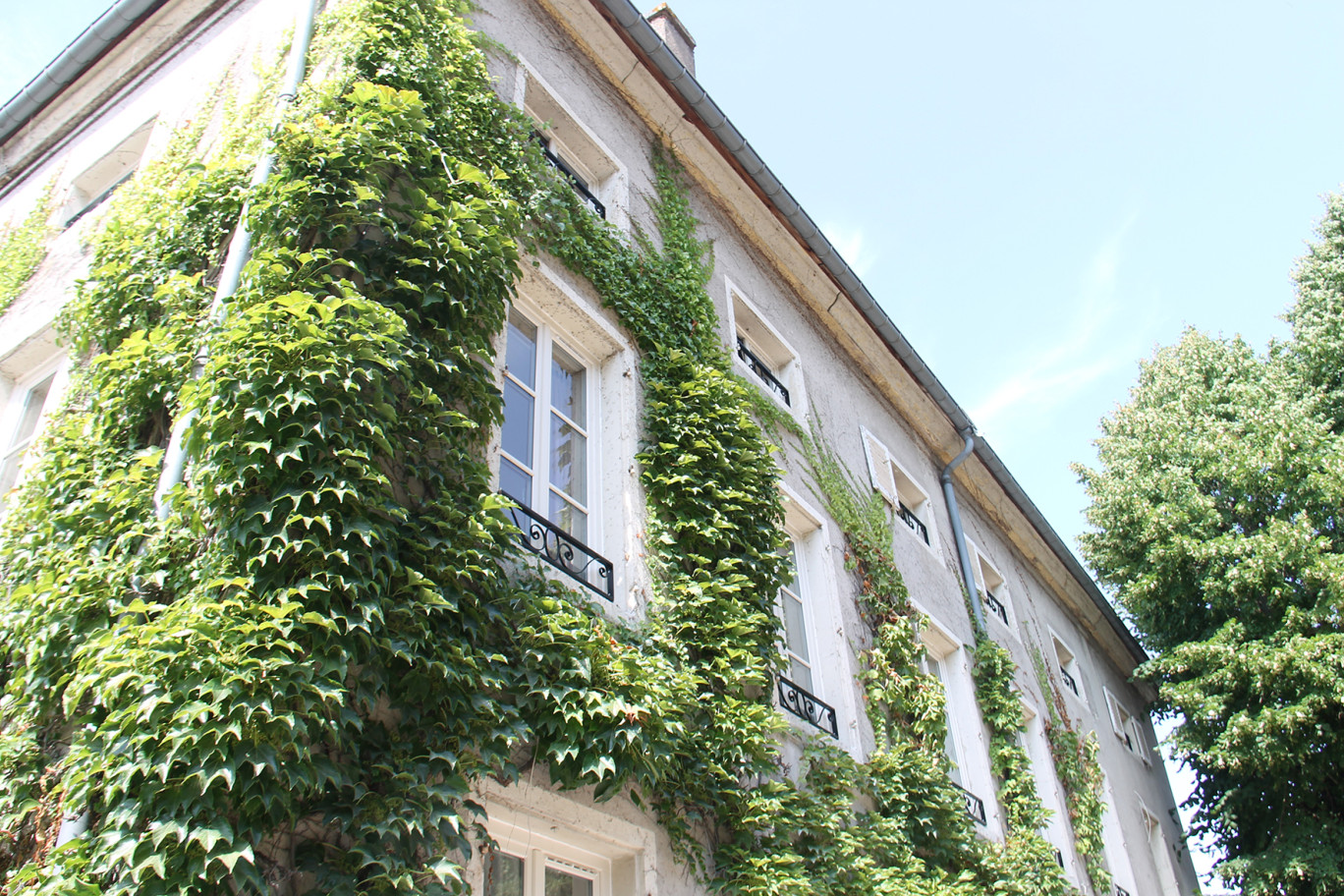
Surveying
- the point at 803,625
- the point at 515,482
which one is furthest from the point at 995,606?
the point at 515,482

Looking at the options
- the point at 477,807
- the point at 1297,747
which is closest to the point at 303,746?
the point at 477,807

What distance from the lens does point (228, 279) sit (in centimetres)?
509

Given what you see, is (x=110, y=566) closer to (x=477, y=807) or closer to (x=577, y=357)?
(x=477, y=807)

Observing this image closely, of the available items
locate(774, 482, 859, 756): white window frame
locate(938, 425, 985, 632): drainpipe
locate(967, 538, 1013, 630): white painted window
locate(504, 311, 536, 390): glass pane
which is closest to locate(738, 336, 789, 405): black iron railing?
locate(774, 482, 859, 756): white window frame

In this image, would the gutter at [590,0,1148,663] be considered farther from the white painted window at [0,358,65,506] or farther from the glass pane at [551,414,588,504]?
the white painted window at [0,358,65,506]

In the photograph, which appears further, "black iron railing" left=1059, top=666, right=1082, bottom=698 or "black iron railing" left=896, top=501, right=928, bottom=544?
"black iron railing" left=1059, top=666, right=1082, bottom=698

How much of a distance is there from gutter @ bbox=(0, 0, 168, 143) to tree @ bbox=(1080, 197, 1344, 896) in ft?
45.4

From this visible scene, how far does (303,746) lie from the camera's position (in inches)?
144

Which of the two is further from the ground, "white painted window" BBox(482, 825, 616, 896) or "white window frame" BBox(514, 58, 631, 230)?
"white window frame" BBox(514, 58, 631, 230)

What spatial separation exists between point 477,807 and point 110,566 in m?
1.77

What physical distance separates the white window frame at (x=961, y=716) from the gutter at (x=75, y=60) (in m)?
8.17

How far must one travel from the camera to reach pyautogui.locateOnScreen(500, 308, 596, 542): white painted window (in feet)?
19.9

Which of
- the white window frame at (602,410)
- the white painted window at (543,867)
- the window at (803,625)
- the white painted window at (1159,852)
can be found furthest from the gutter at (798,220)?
the white painted window at (543,867)

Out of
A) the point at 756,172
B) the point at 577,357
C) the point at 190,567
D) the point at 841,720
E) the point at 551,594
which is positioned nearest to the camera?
the point at 190,567
